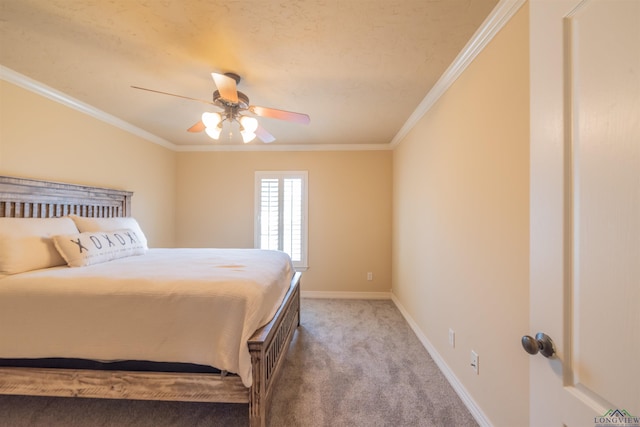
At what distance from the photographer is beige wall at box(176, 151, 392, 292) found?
159 inches

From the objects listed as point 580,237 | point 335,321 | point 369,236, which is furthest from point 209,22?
point 369,236

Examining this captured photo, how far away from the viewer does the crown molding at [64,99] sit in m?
2.07

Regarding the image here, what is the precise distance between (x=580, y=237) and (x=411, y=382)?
1.82 m

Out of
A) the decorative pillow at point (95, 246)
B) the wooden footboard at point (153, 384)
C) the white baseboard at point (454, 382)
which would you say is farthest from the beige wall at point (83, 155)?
the white baseboard at point (454, 382)

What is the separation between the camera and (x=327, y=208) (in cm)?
407

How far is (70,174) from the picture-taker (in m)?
2.57

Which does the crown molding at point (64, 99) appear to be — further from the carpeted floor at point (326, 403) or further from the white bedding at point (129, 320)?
the carpeted floor at point (326, 403)

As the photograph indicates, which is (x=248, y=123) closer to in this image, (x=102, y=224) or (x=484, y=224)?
(x=102, y=224)

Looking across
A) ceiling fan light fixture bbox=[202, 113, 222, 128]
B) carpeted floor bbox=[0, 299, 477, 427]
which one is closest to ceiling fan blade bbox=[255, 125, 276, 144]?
ceiling fan light fixture bbox=[202, 113, 222, 128]

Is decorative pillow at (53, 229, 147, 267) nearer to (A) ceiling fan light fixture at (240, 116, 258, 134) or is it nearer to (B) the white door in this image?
(A) ceiling fan light fixture at (240, 116, 258, 134)

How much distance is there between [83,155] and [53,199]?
61 centimetres

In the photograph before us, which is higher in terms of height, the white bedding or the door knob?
the door knob

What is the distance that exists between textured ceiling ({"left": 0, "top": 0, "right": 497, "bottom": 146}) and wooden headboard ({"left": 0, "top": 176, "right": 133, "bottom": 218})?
2.95ft

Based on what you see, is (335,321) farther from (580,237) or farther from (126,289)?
(580,237)
